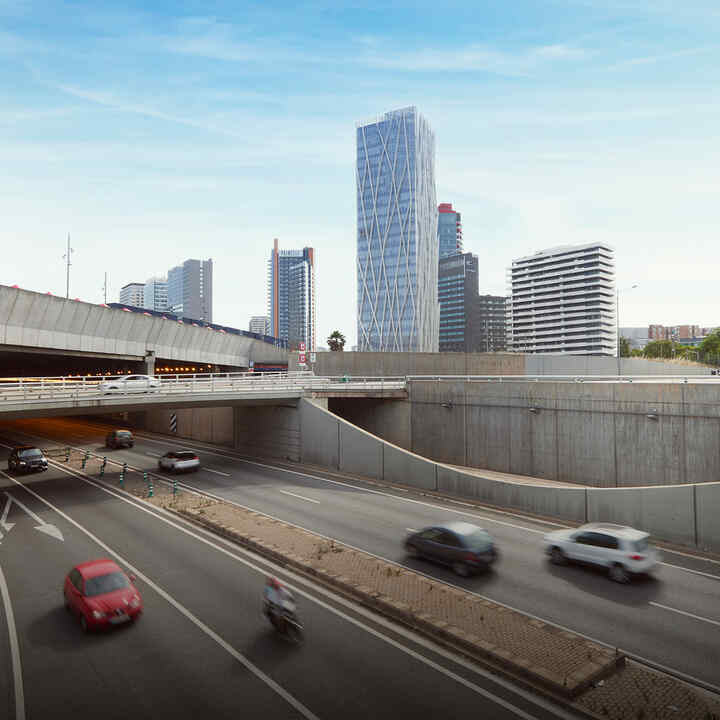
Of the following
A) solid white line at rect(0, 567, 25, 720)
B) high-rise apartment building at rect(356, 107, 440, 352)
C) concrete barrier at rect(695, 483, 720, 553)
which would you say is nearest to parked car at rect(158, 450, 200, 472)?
solid white line at rect(0, 567, 25, 720)

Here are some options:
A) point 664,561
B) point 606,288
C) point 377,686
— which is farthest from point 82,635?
point 606,288

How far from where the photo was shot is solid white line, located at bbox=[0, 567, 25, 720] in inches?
405

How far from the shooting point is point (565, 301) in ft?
584

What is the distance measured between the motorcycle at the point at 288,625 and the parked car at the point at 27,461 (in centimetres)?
2887

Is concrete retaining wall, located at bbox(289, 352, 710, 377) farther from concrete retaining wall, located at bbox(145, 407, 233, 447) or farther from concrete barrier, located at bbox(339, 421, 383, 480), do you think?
concrete barrier, located at bbox(339, 421, 383, 480)

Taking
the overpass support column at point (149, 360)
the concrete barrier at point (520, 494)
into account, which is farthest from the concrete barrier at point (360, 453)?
the overpass support column at point (149, 360)

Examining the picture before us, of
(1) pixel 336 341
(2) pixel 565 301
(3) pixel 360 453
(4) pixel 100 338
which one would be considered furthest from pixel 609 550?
(2) pixel 565 301

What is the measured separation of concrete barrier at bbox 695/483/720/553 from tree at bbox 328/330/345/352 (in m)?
85.9

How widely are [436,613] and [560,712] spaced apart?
13.9 feet

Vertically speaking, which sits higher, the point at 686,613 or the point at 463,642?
the point at 463,642

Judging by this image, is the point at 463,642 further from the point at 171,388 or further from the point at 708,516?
the point at 171,388

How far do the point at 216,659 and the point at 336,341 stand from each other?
93766 mm

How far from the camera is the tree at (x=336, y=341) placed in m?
104

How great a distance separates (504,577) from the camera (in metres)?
16.9
